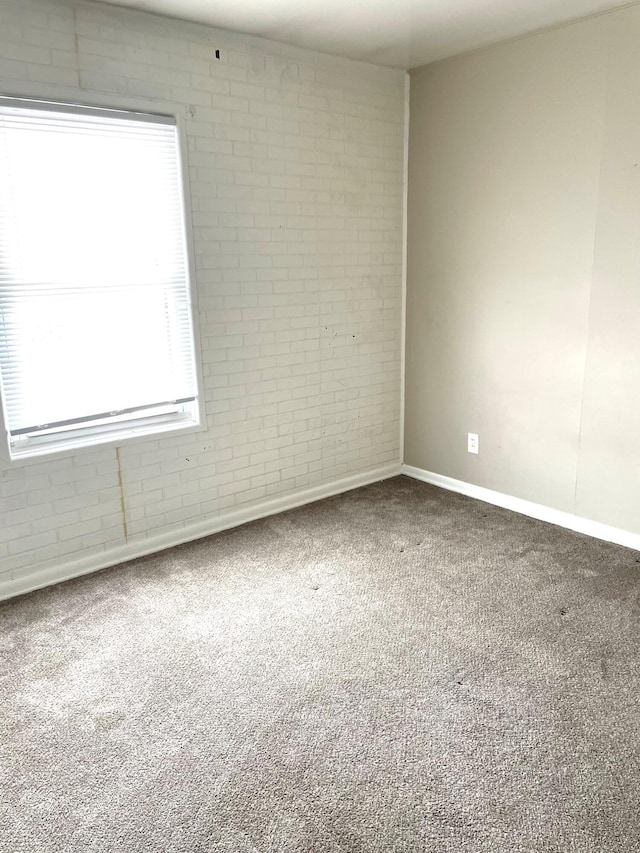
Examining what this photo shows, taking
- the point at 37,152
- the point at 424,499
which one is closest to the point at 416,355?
the point at 424,499

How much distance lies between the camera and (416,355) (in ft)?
14.0

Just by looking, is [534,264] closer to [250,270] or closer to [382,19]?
[382,19]

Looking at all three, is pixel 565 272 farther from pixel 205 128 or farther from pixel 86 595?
pixel 86 595

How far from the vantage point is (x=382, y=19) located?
301cm

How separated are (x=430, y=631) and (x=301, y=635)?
1.76 feet

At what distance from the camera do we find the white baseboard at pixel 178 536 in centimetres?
299

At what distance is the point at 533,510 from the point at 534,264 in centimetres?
143

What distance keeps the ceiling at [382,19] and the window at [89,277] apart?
579 mm

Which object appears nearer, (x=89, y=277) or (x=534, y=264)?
(x=89, y=277)

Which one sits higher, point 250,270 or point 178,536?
point 250,270

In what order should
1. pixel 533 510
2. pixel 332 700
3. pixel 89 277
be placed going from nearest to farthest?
pixel 332 700, pixel 89 277, pixel 533 510

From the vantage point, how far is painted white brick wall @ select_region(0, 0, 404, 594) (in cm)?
288

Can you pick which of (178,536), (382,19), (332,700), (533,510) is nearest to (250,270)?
(382,19)

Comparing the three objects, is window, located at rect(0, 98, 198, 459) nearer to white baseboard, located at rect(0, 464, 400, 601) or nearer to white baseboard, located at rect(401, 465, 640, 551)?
white baseboard, located at rect(0, 464, 400, 601)
